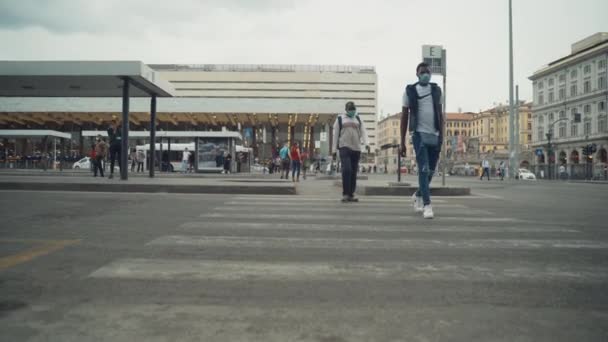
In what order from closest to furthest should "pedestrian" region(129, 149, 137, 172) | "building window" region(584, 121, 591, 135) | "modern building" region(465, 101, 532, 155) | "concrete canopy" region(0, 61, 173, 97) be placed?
"concrete canopy" region(0, 61, 173, 97) → "pedestrian" region(129, 149, 137, 172) → "building window" region(584, 121, 591, 135) → "modern building" region(465, 101, 532, 155)

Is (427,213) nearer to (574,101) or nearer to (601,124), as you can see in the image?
(601,124)

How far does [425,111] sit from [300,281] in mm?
4173

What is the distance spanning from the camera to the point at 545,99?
81.8 meters

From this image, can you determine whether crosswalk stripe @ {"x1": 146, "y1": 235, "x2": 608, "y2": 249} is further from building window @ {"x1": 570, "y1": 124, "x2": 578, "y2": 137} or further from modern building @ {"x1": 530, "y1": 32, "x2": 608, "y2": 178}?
building window @ {"x1": 570, "y1": 124, "x2": 578, "y2": 137}

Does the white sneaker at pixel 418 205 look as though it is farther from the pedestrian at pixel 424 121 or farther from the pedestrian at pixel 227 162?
the pedestrian at pixel 227 162

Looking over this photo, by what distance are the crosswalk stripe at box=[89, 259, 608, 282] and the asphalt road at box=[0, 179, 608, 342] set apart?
13 mm

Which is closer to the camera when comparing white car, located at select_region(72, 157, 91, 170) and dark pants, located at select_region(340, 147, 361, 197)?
dark pants, located at select_region(340, 147, 361, 197)

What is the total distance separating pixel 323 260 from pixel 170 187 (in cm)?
793

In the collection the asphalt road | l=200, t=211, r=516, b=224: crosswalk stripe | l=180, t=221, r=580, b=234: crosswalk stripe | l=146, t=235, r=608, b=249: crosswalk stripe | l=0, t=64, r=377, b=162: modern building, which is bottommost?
the asphalt road

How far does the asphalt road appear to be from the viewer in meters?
1.91

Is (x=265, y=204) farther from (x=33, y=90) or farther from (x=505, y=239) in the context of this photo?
(x=33, y=90)

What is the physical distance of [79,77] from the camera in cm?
1422

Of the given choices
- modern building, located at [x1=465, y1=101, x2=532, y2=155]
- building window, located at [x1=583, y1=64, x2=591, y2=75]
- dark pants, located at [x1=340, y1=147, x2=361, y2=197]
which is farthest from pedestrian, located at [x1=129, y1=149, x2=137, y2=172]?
modern building, located at [x1=465, y1=101, x2=532, y2=155]

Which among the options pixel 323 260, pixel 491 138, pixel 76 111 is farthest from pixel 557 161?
pixel 323 260
